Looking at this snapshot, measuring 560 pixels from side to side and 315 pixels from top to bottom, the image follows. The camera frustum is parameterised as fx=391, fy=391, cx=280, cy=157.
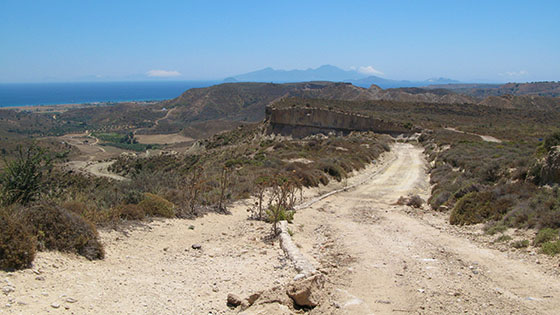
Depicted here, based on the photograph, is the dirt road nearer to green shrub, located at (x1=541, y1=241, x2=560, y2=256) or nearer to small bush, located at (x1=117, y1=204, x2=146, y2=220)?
green shrub, located at (x1=541, y1=241, x2=560, y2=256)

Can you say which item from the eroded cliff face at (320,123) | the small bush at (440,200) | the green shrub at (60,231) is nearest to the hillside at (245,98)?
the eroded cliff face at (320,123)

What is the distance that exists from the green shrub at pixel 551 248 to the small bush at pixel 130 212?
26.4 feet

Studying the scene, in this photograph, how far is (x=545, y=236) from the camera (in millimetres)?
7348

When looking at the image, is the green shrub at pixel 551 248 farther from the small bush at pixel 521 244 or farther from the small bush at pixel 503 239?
the small bush at pixel 503 239

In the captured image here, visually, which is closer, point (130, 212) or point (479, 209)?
point (130, 212)

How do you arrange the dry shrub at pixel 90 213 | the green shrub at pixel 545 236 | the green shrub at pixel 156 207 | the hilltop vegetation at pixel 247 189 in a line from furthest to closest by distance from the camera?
the green shrub at pixel 156 207, the dry shrub at pixel 90 213, the green shrub at pixel 545 236, the hilltop vegetation at pixel 247 189

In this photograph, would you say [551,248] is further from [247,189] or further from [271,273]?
[247,189]

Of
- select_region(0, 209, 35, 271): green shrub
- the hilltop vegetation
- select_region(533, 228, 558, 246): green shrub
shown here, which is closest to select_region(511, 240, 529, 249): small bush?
select_region(533, 228, 558, 246): green shrub

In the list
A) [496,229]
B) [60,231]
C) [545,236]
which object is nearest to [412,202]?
[496,229]

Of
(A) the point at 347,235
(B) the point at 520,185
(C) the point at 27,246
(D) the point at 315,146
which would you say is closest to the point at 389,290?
(A) the point at 347,235

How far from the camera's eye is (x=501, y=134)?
40.7 metres

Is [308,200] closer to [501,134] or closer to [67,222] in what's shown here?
[67,222]

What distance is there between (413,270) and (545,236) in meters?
2.81

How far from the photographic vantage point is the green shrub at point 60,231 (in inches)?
Result: 230
